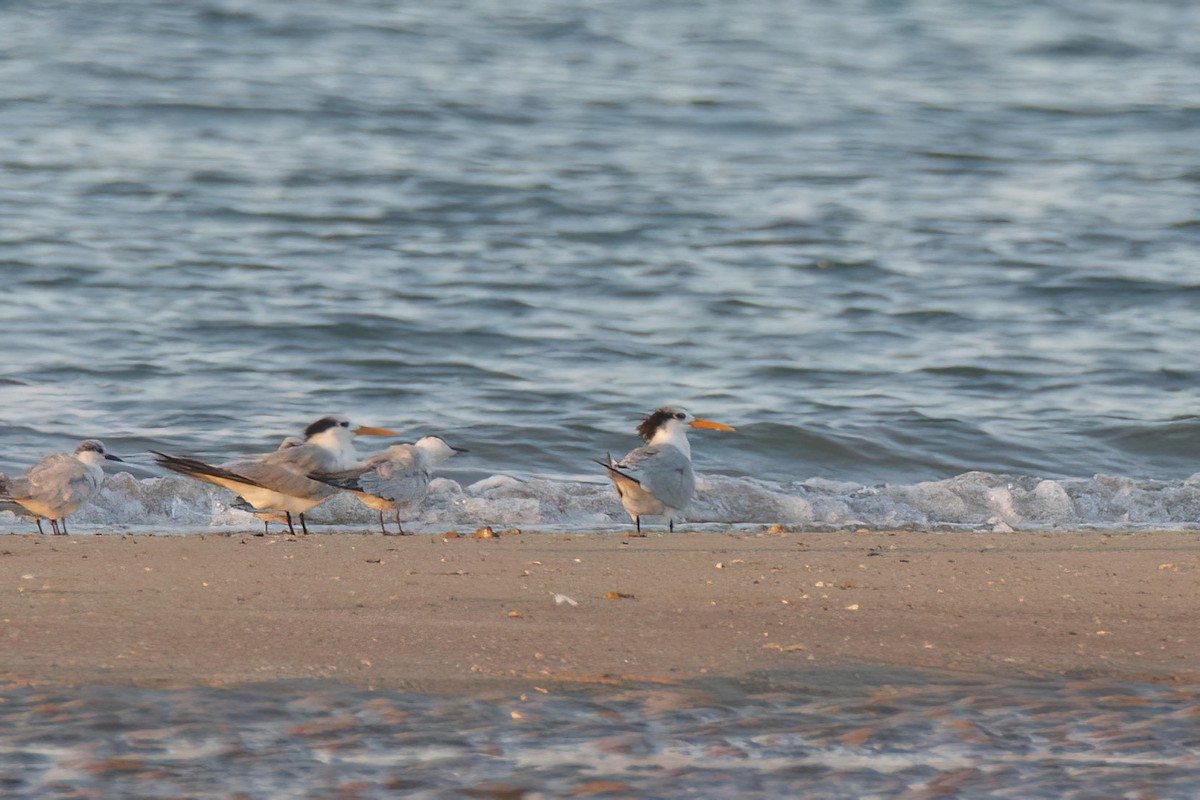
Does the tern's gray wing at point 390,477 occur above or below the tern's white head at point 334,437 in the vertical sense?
below

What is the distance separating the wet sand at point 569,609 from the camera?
4.04 meters

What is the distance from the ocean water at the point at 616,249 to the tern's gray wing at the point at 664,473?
510mm

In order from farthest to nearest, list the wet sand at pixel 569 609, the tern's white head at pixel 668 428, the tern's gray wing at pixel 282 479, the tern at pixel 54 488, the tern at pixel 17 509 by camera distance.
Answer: the tern's white head at pixel 668 428
the tern at pixel 17 509
the tern's gray wing at pixel 282 479
the tern at pixel 54 488
the wet sand at pixel 569 609

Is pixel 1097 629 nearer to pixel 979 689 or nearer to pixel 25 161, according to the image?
pixel 979 689

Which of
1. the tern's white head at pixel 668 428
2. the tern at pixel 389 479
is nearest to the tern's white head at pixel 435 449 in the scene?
the tern at pixel 389 479

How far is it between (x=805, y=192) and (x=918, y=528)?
10551mm

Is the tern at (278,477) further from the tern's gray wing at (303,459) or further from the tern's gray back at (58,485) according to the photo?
the tern's gray back at (58,485)

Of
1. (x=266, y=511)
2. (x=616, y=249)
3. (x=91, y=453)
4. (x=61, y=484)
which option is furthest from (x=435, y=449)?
(x=616, y=249)

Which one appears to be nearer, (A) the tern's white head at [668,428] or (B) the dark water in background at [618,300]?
(B) the dark water in background at [618,300]

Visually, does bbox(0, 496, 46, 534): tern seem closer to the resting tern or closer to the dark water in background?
the dark water in background

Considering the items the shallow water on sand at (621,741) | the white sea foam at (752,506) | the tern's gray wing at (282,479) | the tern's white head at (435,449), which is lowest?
the white sea foam at (752,506)

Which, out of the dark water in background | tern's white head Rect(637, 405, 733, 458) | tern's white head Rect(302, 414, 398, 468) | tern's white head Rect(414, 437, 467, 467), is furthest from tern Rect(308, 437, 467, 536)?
tern's white head Rect(637, 405, 733, 458)

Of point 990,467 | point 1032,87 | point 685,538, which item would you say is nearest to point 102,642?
point 685,538

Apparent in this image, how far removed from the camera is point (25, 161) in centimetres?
1769
